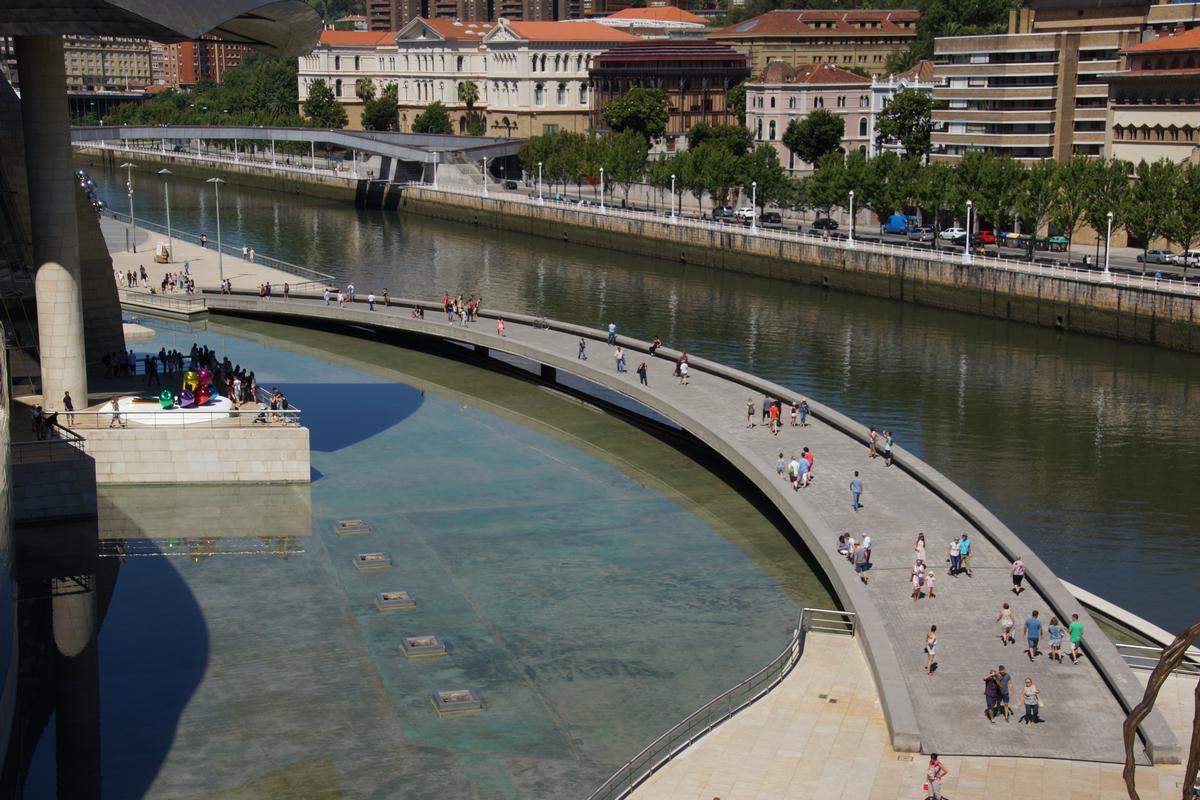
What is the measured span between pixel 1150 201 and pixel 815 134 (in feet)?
139

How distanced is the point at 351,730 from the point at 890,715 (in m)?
8.79

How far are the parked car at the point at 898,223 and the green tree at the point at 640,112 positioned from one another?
36320 millimetres

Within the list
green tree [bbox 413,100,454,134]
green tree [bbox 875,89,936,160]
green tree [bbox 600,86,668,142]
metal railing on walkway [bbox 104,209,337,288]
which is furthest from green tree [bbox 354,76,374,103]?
green tree [bbox 875,89,936,160]

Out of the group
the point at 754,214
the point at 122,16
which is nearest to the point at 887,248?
the point at 754,214

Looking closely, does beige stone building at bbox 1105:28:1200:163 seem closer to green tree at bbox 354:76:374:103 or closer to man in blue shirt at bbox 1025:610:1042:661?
man in blue shirt at bbox 1025:610:1042:661

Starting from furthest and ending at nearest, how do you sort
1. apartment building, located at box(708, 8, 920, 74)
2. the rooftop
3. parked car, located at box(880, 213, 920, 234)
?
1. the rooftop
2. apartment building, located at box(708, 8, 920, 74)
3. parked car, located at box(880, 213, 920, 234)

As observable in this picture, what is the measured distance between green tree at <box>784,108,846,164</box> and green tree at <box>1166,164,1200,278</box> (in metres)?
43.3

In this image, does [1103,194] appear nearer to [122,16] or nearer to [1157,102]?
[1157,102]

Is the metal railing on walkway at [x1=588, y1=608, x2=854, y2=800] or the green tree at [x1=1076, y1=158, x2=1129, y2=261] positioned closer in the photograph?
the metal railing on walkway at [x1=588, y1=608, x2=854, y2=800]

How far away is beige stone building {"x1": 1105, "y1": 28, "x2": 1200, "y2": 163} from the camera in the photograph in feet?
254

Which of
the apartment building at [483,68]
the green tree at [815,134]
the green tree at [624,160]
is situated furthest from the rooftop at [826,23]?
the green tree at [624,160]

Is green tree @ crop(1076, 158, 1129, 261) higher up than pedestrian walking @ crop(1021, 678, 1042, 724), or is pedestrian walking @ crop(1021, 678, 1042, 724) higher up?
green tree @ crop(1076, 158, 1129, 261)

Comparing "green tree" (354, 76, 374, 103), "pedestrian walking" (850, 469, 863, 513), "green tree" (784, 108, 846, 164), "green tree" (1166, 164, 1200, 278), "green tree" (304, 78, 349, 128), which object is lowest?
"pedestrian walking" (850, 469, 863, 513)

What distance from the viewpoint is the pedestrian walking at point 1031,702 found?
944 inches
